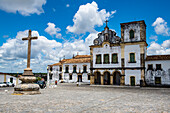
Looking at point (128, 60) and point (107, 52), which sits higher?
point (107, 52)

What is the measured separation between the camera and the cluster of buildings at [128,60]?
2611 cm

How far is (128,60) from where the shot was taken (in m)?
28.1

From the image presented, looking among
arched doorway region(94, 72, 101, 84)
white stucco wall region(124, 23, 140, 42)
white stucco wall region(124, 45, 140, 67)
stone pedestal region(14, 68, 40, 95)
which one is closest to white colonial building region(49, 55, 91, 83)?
arched doorway region(94, 72, 101, 84)

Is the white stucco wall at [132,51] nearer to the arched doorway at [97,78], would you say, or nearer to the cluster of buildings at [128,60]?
the cluster of buildings at [128,60]

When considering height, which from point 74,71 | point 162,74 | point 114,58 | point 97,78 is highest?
point 114,58

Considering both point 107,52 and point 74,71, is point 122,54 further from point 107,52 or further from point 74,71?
point 74,71

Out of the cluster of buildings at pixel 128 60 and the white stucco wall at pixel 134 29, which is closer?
the cluster of buildings at pixel 128 60

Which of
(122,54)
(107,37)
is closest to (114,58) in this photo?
(122,54)

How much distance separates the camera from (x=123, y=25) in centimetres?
2925

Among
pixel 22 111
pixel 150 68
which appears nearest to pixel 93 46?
pixel 150 68

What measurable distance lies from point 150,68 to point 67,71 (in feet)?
75.4

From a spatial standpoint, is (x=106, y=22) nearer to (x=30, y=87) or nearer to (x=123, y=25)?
(x=123, y=25)

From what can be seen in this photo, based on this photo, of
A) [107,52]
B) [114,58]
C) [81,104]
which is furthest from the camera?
[107,52]

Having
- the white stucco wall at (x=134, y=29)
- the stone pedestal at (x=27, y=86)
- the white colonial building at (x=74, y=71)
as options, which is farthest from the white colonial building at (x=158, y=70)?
the stone pedestal at (x=27, y=86)
